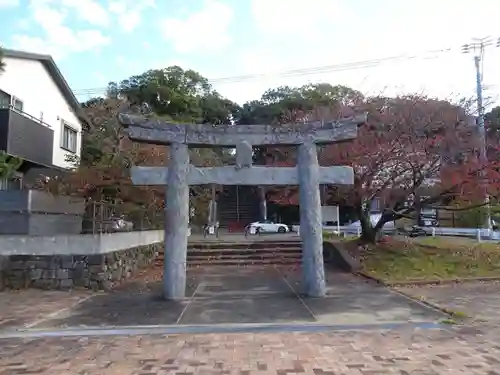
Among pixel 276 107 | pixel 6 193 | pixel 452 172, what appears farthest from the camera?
pixel 276 107

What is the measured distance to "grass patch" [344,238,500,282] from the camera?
571 inches

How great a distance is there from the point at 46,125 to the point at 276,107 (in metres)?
27.2

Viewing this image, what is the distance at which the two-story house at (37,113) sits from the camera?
16594 mm

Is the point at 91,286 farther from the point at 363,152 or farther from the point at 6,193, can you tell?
the point at 363,152

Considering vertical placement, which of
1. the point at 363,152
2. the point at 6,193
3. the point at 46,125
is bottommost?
the point at 6,193

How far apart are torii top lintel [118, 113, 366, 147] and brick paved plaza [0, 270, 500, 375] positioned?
12.5ft

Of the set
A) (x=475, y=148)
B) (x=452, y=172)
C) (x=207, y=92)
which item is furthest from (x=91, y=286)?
(x=207, y=92)

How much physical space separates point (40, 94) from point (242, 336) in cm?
1681

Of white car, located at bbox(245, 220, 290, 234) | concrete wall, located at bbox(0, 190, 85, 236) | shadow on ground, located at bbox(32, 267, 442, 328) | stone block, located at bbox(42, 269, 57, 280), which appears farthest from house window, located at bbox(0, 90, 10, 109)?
white car, located at bbox(245, 220, 290, 234)

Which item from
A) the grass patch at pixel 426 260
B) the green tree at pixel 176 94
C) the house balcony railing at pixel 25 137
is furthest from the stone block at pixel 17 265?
the green tree at pixel 176 94

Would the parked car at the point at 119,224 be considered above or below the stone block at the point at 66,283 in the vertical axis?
above

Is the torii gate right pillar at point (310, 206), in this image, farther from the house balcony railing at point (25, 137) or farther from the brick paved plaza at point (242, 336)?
the house balcony railing at point (25, 137)

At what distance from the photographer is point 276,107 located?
43.9m

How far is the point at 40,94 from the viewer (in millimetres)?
20172
